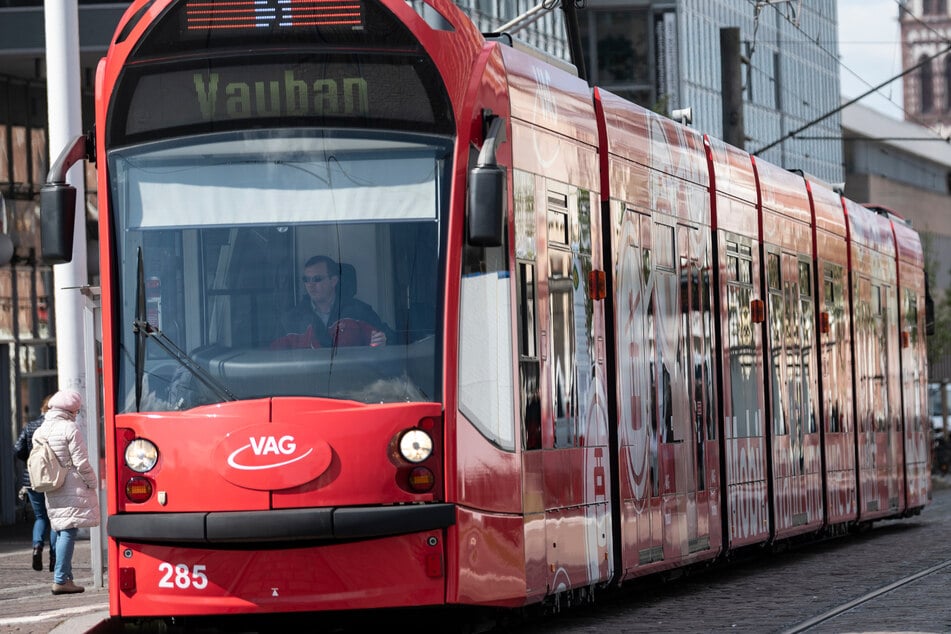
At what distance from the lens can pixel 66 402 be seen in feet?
48.0

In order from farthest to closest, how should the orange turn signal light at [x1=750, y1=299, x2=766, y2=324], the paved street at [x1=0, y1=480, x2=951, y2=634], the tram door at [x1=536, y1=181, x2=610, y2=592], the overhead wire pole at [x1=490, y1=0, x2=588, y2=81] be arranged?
the overhead wire pole at [x1=490, y1=0, x2=588, y2=81] → the orange turn signal light at [x1=750, y1=299, x2=766, y2=324] → the paved street at [x1=0, y1=480, x2=951, y2=634] → the tram door at [x1=536, y1=181, x2=610, y2=592]

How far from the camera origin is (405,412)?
30.2ft

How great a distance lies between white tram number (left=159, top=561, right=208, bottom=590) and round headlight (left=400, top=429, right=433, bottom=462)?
42.4 inches

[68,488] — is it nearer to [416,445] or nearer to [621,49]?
[416,445]

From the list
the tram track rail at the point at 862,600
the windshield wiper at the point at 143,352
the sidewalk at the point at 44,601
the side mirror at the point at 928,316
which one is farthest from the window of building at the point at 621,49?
the windshield wiper at the point at 143,352

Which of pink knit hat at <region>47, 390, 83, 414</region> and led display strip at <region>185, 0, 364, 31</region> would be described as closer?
led display strip at <region>185, 0, 364, 31</region>

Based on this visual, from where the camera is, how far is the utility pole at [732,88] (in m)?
23.8

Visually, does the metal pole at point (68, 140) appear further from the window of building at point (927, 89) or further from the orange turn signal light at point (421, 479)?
the window of building at point (927, 89)

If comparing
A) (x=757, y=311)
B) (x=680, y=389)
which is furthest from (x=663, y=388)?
(x=757, y=311)

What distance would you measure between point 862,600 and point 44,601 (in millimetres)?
5505

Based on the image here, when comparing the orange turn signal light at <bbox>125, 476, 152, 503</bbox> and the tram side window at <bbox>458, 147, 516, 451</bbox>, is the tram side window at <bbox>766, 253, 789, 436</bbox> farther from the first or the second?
the orange turn signal light at <bbox>125, 476, 152, 503</bbox>

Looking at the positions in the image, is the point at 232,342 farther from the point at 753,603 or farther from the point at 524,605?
the point at 753,603

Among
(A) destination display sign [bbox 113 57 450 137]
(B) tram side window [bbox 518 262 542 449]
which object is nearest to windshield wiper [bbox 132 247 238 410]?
(A) destination display sign [bbox 113 57 450 137]

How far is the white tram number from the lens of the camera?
9242mm
